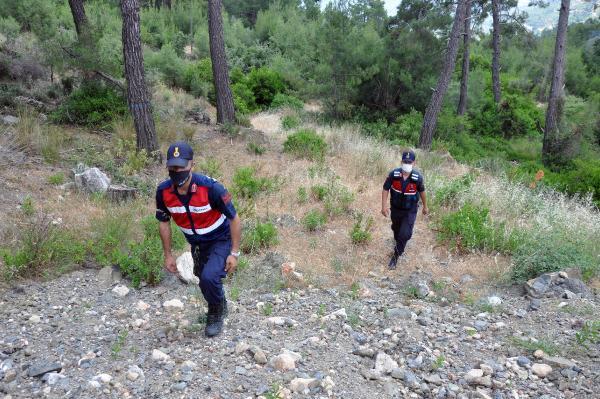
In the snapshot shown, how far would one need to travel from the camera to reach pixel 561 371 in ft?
11.3

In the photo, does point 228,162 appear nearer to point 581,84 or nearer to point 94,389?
point 94,389

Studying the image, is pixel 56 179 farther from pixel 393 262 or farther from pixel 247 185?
pixel 393 262

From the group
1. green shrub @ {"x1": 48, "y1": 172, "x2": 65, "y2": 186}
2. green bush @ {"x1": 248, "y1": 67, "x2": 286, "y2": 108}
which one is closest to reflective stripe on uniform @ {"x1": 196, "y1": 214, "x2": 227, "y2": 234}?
green shrub @ {"x1": 48, "y1": 172, "x2": 65, "y2": 186}

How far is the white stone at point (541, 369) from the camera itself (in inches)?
134

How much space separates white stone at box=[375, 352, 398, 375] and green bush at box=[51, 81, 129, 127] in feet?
24.2

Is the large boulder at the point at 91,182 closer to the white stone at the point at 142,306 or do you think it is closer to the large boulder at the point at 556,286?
the white stone at the point at 142,306

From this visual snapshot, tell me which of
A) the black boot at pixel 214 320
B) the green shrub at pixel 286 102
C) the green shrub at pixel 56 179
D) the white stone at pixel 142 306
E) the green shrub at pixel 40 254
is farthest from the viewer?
the green shrub at pixel 286 102

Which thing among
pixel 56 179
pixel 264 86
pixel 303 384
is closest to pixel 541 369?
pixel 303 384

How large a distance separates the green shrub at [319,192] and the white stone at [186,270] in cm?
302

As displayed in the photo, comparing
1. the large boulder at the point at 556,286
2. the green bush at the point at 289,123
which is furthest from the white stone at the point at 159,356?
the green bush at the point at 289,123

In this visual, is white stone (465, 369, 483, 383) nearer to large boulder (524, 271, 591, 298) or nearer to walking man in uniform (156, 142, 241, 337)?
large boulder (524, 271, 591, 298)

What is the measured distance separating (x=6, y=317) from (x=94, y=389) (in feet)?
4.43

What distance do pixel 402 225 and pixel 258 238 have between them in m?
1.75

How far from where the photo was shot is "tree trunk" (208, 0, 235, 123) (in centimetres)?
1066
